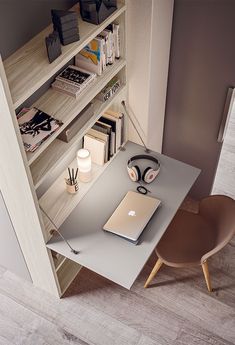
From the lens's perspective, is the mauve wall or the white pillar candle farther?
the white pillar candle

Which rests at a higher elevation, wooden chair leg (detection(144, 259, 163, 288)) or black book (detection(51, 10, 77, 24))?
black book (detection(51, 10, 77, 24))

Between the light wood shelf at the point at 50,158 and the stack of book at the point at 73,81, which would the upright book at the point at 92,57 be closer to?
the stack of book at the point at 73,81

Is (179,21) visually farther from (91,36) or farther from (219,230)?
(219,230)

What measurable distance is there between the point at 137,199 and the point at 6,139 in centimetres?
106

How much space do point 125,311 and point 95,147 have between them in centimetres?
121

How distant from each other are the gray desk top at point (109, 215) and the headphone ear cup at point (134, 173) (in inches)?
1.8

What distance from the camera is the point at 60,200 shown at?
2.69 m

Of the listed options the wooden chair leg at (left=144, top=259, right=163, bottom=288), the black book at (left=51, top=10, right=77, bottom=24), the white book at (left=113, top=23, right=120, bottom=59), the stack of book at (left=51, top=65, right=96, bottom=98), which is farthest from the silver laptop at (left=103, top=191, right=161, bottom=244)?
the black book at (left=51, top=10, right=77, bottom=24)

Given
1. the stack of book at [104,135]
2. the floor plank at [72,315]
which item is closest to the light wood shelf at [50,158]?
the stack of book at [104,135]

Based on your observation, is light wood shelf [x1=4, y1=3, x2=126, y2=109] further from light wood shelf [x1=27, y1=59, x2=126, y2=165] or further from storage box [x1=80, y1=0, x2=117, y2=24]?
light wood shelf [x1=27, y1=59, x2=126, y2=165]

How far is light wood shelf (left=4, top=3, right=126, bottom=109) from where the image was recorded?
71.8 inches

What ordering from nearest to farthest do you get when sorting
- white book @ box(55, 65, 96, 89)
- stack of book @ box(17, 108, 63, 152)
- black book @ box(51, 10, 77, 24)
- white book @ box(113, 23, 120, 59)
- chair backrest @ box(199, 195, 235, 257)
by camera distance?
black book @ box(51, 10, 77, 24)
stack of book @ box(17, 108, 63, 152)
white book @ box(55, 65, 96, 89)
white book @ box(113, 23, 120, 59)
chair backrest @ box(199, 195, 235, 257)

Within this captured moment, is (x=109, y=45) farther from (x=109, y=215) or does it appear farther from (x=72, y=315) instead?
(x=72, y=315)

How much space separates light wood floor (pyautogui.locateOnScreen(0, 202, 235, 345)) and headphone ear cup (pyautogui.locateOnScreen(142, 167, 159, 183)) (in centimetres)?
83
